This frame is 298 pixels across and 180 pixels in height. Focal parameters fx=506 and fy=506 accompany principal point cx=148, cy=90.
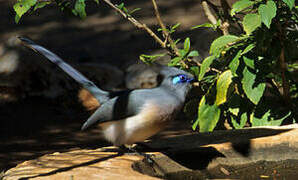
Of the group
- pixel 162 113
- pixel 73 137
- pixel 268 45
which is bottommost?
pixel 73 137

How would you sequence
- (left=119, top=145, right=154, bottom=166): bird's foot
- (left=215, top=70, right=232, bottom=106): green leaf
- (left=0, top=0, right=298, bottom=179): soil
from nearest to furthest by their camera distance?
(left=119, top=145, right=154, bottom=166): bird's foot
(left=215, top=70, right=232, bottom=106): green leaf
(left=0, top=0, right=298, bottom=179): soil

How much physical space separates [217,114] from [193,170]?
3.98ft

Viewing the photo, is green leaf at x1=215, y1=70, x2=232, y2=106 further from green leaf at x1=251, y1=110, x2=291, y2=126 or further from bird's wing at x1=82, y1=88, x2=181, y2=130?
bird's wing at x1=82, y1=88, x2=181, y2=130

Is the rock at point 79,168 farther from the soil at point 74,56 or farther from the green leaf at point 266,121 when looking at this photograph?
the green leaf at point 266,121

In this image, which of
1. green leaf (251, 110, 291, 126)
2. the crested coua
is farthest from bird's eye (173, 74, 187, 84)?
green leaf (251, 110, 291, 126)

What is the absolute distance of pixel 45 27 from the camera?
1165 cm

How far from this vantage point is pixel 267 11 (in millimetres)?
3545

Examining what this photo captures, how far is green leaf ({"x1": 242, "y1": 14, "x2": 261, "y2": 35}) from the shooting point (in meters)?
3.57

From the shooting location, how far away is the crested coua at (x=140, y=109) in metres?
3.35

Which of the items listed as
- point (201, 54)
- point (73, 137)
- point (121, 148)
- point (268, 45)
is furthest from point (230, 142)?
point (201, 54)

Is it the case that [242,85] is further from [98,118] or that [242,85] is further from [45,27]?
[45,27]

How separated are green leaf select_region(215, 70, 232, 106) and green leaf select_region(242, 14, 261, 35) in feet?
1.91

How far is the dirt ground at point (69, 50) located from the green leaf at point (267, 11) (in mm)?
1629

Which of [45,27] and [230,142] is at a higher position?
[45,27]
